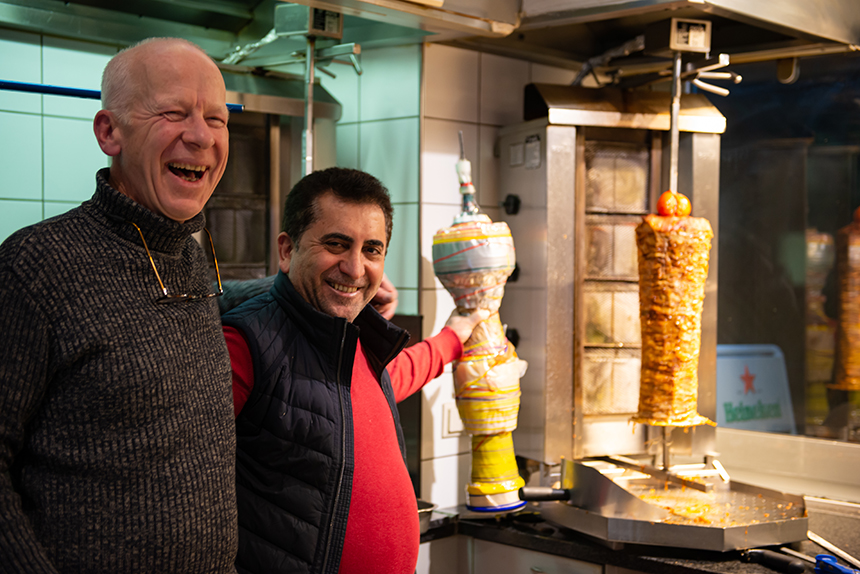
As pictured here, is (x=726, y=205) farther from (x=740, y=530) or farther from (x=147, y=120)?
(x=147, y=120)

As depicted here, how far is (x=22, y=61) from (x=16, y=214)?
0.40m

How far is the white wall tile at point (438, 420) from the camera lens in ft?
7.72

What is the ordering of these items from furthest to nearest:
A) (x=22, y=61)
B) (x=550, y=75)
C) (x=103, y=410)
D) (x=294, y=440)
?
(x=550, y=75), (x=22, y=61), (x=294, y=440), (x=103, y=410)

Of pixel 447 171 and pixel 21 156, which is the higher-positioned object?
pixel 447 171

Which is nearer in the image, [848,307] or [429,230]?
[429,230]

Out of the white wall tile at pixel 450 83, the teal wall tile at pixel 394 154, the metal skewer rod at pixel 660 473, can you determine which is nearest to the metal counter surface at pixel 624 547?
the metal skewer rod at pixel 660 473

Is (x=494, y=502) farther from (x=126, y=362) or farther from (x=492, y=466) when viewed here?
(x=126, y=362)

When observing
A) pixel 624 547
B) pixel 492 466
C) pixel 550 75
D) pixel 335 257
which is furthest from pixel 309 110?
pixel 624 547

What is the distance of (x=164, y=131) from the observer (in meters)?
0.98

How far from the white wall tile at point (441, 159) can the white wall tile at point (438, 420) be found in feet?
1.82

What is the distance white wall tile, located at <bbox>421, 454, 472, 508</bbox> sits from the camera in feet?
7.70

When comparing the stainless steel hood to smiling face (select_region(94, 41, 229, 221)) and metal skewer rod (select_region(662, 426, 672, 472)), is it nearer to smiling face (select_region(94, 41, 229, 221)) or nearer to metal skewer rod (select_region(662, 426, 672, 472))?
smiling face (select_region(94, 41, 229, 221))

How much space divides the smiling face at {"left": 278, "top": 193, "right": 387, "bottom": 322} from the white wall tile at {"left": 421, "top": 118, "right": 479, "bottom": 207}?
0.97 meters

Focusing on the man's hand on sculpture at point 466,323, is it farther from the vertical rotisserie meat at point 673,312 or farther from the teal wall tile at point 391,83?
the teal wall tile at point 391,83
